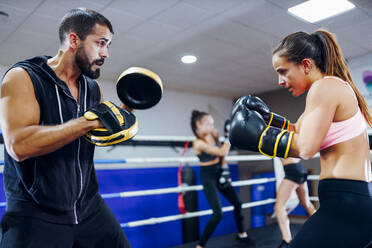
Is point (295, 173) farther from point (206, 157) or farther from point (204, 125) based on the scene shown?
point (204, 125)

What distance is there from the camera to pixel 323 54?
1.27 m

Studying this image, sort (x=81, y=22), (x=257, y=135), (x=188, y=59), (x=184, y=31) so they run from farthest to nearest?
(x=188, y=59), (x=184, y=31), (x=81, y=22), (x=257, y=135)

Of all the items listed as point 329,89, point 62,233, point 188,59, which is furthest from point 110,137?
point 188,59

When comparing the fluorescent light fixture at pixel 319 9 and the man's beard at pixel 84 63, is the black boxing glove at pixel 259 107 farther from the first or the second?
the fluorescent light fixture at pixel 319 9

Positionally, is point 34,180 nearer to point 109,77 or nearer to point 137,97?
point 137,97

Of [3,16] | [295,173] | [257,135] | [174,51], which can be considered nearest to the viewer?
[257,135]

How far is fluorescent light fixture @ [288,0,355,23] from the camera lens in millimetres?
3019

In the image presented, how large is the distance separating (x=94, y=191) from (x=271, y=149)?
78 centimetres

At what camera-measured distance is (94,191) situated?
1.38 m

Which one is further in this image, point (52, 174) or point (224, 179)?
point (224, 179)

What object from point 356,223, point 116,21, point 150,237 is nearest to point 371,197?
point 356,223

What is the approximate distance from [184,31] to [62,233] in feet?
9.12

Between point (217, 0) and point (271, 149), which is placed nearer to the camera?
point (271, 149)

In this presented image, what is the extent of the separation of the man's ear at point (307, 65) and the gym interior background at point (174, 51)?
1879mm
